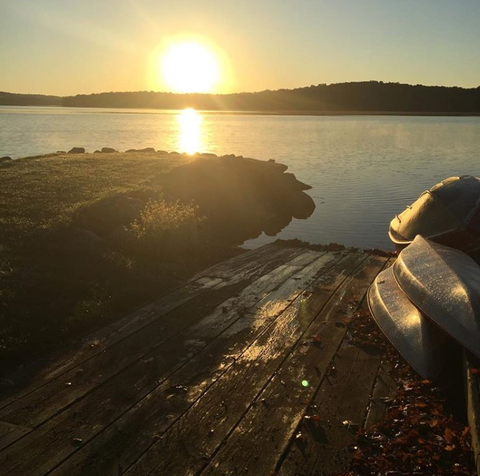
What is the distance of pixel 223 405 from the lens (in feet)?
16.9

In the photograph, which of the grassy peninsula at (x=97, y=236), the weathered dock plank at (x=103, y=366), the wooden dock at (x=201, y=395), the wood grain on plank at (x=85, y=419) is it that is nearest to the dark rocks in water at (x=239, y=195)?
the grassy peninsula at (x=97, y=236)

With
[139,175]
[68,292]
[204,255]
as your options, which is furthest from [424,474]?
[139,175]

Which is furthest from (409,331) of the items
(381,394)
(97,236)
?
(97,236)

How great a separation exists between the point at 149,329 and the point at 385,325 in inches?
136

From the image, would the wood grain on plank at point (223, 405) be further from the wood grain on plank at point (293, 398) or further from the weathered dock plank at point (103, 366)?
the weathered dock plank at point (103, 366)

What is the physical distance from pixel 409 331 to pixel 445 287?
0.78m

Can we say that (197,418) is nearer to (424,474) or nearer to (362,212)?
(424,474)

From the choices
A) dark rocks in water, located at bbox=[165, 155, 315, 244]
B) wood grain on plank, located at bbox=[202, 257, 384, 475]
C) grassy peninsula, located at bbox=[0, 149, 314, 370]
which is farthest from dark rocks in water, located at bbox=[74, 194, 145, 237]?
wood grain on plank, located at bbox=[202, 257, 384, 475]

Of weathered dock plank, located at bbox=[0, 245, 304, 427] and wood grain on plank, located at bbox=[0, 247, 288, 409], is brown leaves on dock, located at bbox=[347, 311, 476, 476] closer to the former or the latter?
weathered dock plank, located at bbox=[0, 245, 304, 427]

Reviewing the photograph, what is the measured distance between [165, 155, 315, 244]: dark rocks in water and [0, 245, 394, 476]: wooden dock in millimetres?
8558

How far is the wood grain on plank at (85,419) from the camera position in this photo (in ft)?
14.2

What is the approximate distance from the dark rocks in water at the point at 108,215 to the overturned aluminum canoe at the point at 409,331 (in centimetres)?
687

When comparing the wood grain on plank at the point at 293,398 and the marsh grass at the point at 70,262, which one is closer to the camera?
the wood grain on plank at the point at 293,398

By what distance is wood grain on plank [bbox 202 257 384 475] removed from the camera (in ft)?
14.3
